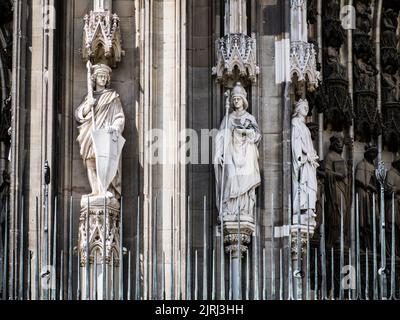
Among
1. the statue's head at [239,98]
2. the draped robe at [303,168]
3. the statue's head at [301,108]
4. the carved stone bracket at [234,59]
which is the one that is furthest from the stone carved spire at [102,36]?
the draped robe at [303,168]

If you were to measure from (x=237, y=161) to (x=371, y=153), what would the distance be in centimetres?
488

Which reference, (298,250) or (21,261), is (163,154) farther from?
(21,261)

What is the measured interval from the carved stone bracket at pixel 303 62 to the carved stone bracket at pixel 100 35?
112 inches

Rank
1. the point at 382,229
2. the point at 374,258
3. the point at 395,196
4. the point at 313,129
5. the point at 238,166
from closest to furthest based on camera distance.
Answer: the point at 382,229, the point at 238,166, the point at 374,258, the point at 313,129, the point at 395,196

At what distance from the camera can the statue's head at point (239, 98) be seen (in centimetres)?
3600

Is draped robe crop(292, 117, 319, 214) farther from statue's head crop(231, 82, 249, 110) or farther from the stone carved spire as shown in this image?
the stone carved spire

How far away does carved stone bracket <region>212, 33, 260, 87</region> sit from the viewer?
1420 inches

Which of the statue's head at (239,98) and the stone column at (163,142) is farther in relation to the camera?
the statue's head at (239,98)

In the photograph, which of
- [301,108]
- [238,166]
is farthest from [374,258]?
[238,166]

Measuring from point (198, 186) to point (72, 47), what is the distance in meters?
2.95

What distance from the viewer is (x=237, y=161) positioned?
117 feet

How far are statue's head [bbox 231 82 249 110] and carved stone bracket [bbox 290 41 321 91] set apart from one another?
3.01 ft

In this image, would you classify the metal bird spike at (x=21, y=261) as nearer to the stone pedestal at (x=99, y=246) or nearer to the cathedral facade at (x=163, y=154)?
the cathedral facade at (x=163, y=154)
